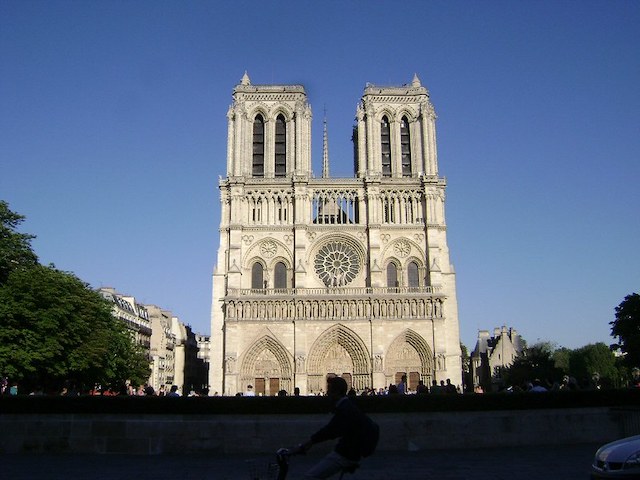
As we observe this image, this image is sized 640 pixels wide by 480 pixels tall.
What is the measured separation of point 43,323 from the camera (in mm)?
30266

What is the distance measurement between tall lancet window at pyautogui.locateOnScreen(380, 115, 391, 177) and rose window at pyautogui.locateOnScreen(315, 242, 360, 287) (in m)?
7.11

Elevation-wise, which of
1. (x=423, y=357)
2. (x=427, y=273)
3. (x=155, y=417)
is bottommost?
(x=155, y=417)

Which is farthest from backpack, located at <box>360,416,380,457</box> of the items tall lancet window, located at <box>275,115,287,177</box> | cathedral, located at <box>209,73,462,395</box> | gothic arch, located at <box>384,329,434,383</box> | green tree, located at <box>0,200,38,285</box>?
tall lancet window, located at <box>275,115,287,177</box>

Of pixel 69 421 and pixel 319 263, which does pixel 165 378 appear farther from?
pixel 69 421

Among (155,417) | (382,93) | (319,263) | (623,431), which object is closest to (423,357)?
(319,263)

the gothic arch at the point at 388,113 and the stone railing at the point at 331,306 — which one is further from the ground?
the gothic arch at the point at 388,113

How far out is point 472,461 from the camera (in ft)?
44.1

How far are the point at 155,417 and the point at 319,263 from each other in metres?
33.1

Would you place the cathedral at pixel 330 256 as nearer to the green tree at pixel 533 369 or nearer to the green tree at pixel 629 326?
the green tree at pixel 533 369

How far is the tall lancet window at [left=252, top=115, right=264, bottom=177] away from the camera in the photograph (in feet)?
168

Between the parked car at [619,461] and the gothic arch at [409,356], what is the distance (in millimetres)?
36740

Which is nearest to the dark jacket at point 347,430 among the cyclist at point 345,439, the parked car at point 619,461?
the cyclist at point 345,439

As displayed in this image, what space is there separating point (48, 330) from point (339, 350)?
2125cm

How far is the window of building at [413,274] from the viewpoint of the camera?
48438mm
